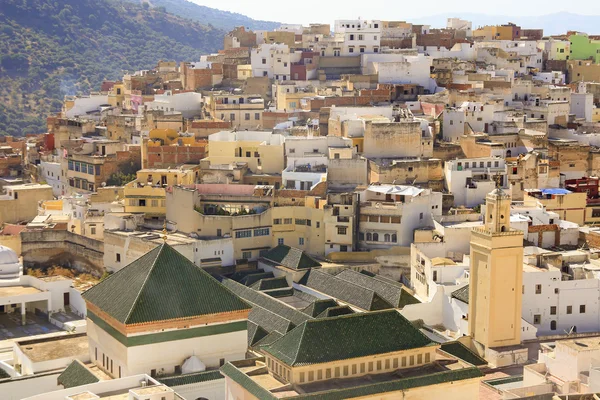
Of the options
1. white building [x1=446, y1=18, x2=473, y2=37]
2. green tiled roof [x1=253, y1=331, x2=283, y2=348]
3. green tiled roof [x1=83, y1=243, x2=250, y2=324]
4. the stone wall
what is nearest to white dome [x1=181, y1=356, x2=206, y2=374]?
green tiled roof [x1=83, y1=243, x2=250, y2=324]

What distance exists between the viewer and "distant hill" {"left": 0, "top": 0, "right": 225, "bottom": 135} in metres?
80.3

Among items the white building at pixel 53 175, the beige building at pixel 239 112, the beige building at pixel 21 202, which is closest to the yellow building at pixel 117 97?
the white building at pixel 53 175

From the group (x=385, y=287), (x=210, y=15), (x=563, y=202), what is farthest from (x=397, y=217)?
(x=210, y=15)

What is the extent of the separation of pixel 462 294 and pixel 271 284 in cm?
620

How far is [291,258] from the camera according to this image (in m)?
36.7

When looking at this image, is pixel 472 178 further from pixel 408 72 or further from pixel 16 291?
pixel 16 291

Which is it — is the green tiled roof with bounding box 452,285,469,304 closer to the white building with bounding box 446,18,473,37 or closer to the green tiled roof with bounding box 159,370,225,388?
the green tiled roof with bounding box 159,370,225,388

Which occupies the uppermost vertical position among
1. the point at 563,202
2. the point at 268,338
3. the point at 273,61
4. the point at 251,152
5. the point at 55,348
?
the point at 273,61

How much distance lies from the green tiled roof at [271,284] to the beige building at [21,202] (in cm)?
1452

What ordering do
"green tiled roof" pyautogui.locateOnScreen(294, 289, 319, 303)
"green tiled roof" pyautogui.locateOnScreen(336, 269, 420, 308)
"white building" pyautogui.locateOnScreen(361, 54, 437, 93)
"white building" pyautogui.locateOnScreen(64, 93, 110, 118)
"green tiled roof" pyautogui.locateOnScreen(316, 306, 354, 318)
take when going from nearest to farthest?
"green tiled roof" pyautogui.locateOnScreen(316, 306, 354, 318) < "green tiled roof" pyautogui.locateOnScreen(336, 269, 420, 308) < "green tiled roof" pyautogui.locateOnScreen(294, 289, 319, 303) < "white building" pyautogui.locateOnScreen(361, 54, 437, 93) < "white building" pyautogui.locateOnScreen(64, 93, 110, 118)

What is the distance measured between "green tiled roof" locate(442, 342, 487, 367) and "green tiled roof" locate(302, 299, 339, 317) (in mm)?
3661

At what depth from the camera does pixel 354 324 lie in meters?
24.8

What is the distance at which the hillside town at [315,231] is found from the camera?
2552 cm

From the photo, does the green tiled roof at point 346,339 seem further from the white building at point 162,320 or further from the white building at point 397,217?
the white building at point 397,217
